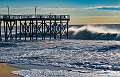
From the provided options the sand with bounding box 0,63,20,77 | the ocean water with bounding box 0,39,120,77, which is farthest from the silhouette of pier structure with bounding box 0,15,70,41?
the sand with bounding box 0,63,20,77

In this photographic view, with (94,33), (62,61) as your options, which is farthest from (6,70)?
(94,33)

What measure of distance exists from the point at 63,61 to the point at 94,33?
50898 mm

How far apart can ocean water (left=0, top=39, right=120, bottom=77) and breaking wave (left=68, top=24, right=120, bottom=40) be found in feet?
103

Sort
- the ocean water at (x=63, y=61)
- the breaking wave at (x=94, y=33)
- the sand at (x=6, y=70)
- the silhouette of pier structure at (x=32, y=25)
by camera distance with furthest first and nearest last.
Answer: the breaking wave at (x=94, y=33), the silhouette of pier structure at (x=32, y=25), the ocean water at (x=63, y=61), the sand at (x=6, y=70)

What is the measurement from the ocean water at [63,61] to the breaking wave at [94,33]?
31271 millimetres

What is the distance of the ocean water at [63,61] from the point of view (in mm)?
33188

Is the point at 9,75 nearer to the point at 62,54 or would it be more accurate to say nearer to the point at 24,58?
the point at 24,58

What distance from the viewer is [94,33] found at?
9000cm

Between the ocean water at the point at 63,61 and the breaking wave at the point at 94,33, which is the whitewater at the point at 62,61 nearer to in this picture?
the ocean water at the point at 63,61

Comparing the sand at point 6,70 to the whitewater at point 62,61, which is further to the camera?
the whitewater at point 62,61

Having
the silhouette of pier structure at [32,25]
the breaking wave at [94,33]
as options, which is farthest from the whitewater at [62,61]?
the breaking wave at [94,33]

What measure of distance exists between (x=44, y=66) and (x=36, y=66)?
0.63 meters

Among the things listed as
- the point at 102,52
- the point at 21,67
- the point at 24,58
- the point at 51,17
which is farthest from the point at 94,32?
the point at 21,67

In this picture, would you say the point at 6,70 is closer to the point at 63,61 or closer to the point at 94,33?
the point at 63,61
